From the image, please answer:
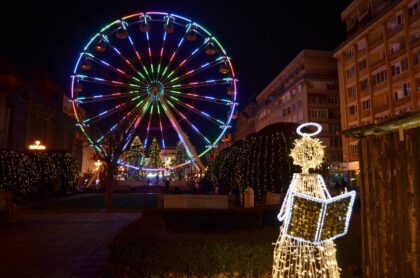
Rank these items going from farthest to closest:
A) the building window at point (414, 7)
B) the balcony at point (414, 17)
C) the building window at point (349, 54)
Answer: the building window at point (349, 54) < the building window at point (414, 7) < the balcony at point (414, 17)

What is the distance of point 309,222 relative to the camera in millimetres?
5145

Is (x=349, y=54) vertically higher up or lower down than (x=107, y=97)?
higher up

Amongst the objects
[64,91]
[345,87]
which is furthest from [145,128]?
[64,91]

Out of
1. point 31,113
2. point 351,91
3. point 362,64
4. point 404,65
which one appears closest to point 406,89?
point 404,65

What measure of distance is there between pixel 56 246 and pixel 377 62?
4285 cm

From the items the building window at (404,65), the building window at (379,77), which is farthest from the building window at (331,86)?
the building window at (404,65)

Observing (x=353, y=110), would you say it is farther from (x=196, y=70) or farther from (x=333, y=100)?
(x=196, y=70)

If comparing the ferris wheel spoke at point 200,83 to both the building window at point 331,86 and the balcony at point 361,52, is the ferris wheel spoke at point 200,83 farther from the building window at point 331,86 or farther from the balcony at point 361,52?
the building window at point 331,86

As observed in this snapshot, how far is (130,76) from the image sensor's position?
29766mm

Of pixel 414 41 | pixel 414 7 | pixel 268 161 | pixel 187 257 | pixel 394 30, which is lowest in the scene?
pixel 187 257

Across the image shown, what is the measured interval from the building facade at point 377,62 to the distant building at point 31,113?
31.9 meters

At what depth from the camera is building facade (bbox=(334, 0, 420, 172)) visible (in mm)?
38312

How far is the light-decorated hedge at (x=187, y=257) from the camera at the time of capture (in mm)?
7195

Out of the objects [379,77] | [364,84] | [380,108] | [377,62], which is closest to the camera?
[380,108]
